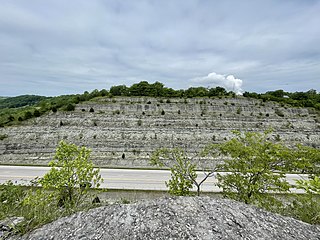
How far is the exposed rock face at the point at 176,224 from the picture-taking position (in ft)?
11.5

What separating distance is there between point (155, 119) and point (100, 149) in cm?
944

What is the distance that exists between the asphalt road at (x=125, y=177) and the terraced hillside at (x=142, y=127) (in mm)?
1685

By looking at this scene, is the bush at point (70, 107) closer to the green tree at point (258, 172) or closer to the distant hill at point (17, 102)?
the green tree at point (258, 172)

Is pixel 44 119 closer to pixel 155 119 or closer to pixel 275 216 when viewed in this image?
pixel 155 119

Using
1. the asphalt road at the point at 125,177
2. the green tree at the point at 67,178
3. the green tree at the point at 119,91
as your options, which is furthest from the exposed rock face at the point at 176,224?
the green tree at the point at 119,91

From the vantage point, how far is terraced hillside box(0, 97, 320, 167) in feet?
64.3

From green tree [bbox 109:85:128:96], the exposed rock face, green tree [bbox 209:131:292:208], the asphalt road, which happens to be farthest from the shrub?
green tree [bbox 109:85:128:96]

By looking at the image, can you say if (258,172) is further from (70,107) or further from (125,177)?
(70,107)

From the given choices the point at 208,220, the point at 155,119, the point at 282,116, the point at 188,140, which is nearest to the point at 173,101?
the point at 155,119

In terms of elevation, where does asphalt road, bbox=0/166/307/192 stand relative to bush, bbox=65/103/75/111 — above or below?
below

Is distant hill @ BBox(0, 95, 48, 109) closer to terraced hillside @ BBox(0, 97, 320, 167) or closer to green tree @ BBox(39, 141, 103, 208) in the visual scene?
terraced hillside @ BBox(0, 97, 320, 167)

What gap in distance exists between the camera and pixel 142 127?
76.7 feet

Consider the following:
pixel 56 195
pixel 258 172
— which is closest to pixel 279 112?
pixel 258 172

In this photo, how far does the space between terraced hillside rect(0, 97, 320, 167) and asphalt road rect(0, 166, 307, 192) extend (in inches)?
66.3
